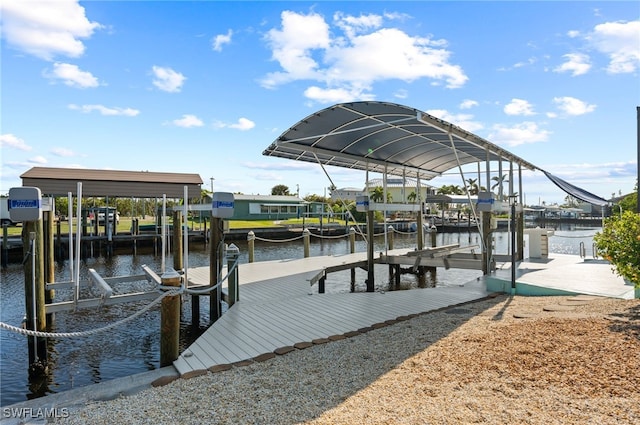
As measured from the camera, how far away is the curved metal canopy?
9469mm

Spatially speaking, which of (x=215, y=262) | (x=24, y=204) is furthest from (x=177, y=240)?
(x=24, y=204)

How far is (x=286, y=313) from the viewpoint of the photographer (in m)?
7.50

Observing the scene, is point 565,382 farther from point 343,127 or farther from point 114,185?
point 114,185

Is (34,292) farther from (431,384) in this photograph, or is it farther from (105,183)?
(105,183)

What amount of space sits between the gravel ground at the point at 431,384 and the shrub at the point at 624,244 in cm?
95

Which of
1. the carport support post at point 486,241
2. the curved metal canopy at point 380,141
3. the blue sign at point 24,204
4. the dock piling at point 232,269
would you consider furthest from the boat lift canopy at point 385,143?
the blue sign at point 24,204

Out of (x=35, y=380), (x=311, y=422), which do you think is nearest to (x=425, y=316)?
(x=311, y=422)

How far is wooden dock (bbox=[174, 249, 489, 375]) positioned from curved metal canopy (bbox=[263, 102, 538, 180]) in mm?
3528

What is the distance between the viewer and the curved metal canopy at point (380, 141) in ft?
31.1

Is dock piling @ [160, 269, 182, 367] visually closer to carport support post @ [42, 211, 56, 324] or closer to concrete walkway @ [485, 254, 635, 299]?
carport support post @ [42, 211, 56, 324]

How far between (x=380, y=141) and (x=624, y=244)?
23.1ft

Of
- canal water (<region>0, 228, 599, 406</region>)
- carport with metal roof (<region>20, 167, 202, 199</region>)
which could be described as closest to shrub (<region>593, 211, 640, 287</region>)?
canal water (<region>0, 228, 599, 406</region>)

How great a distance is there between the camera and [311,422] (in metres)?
3.44

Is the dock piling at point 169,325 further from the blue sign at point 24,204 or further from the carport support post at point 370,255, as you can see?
the carport support post at point 370,255
